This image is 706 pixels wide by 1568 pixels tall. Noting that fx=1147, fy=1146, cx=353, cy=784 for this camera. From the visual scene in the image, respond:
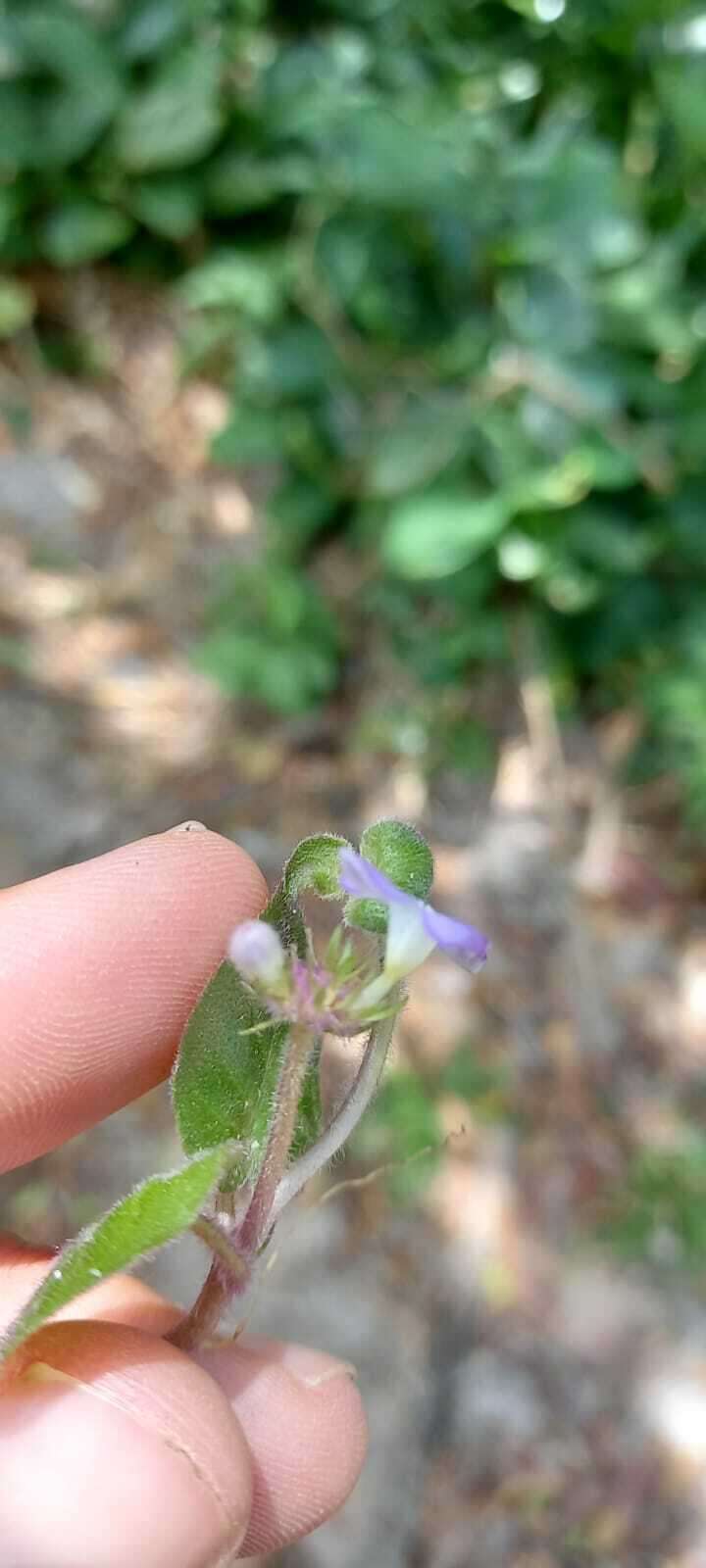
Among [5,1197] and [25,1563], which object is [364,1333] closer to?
[5,1197]

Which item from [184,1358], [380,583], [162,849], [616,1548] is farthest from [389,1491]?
[380,583]

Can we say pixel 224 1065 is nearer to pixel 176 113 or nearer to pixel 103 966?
pixel 103 966

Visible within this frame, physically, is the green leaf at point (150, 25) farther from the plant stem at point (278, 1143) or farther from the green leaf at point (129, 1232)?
the green leaf at point (129, 1232)

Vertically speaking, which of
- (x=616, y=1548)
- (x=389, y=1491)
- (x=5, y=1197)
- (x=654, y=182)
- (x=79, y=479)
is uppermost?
(x=79, y=479)

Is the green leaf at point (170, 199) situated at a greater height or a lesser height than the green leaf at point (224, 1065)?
greater

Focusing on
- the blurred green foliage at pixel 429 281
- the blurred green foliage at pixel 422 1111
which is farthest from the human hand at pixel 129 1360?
the blurred green foliage at pixel 429 281

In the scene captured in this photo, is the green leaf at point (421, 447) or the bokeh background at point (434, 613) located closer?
the bokeh background at point (434, 613)

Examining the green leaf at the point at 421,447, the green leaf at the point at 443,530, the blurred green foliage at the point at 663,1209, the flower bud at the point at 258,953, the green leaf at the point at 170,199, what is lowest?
the blurred green foliage at the point at 663,1209

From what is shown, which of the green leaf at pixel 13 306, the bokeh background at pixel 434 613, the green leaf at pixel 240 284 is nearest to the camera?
the bokeh background at pixel 434 613
